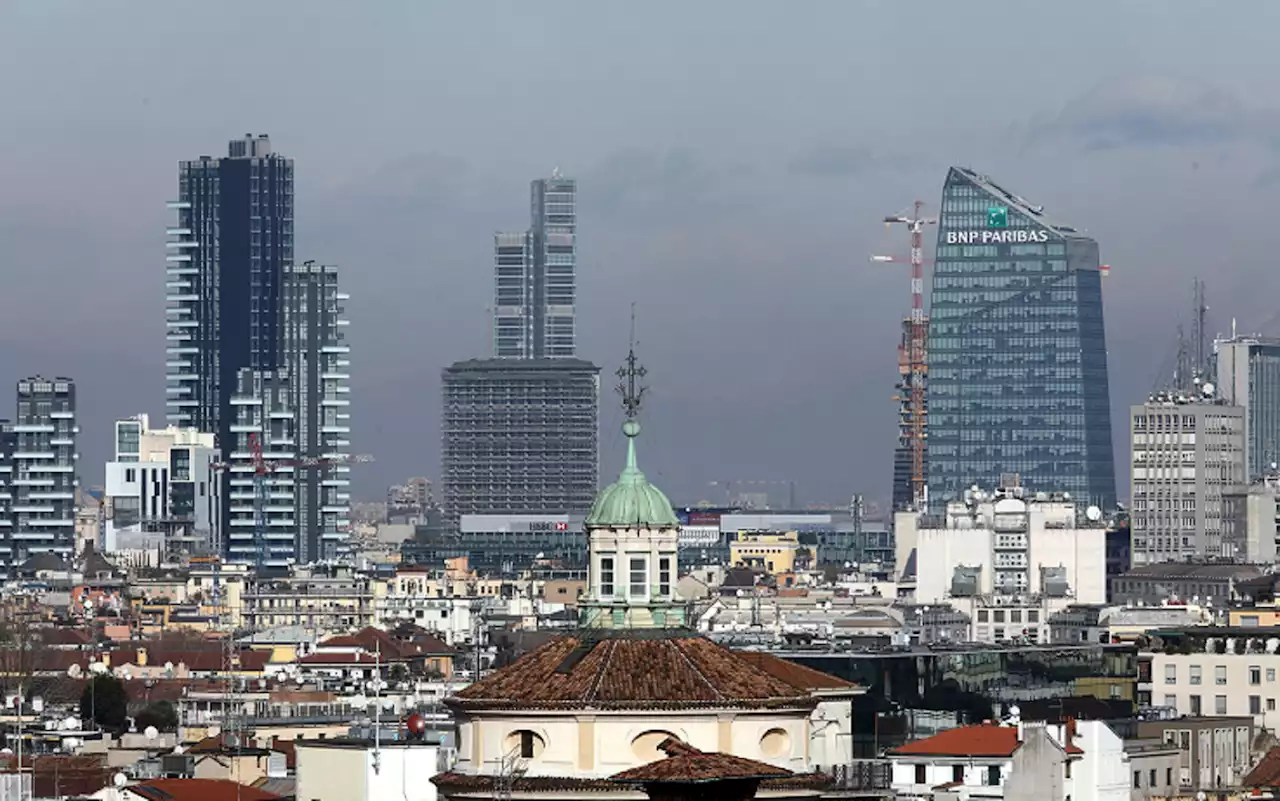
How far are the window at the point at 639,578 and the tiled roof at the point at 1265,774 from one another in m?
36.8

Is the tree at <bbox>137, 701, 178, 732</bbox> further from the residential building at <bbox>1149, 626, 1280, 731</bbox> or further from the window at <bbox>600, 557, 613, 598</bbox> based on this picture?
the window at <bbox>600, 557, 613, 598</bbox>

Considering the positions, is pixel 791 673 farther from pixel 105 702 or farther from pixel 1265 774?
pixel 105 702

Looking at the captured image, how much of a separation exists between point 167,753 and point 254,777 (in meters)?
4.65

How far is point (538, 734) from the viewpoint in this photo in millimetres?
42531

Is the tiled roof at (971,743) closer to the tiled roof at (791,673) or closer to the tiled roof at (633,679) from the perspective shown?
the tiled roof at (791,673)

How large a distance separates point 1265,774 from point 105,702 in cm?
3869

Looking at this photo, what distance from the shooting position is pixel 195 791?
57500 millimetres

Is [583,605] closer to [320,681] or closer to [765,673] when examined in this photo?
[765,673]

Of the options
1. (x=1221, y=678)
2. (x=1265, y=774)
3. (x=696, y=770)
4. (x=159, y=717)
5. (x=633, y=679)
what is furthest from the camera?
(x=1221, y=678)

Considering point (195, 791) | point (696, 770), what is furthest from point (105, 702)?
point (696, 770)

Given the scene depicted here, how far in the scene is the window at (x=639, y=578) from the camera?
44906 millimetres

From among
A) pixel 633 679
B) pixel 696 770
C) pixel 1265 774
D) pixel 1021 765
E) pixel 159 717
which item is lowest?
pixel 1265 774

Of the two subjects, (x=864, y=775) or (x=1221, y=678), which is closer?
(x=864, y=775)

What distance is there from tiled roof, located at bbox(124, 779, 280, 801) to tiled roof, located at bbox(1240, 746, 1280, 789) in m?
25.7
